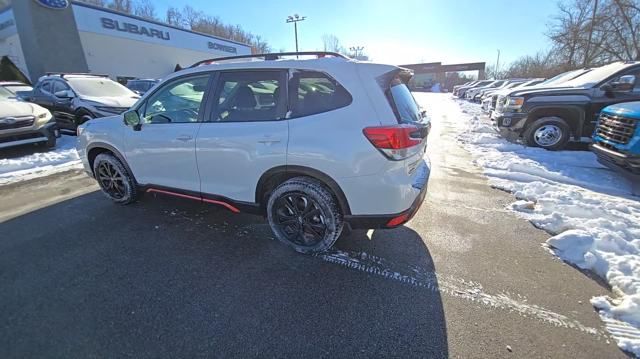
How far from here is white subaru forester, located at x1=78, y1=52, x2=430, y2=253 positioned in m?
2.50

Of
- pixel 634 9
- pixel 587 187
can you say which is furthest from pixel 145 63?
pixel 634 9

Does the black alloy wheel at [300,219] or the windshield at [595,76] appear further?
the windshield at [595,76]

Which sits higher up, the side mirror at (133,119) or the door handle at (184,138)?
the side mirror at (133,119)

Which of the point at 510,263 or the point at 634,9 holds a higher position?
the point at 634,9

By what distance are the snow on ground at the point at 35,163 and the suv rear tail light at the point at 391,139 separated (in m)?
6.53

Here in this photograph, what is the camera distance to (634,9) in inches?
891

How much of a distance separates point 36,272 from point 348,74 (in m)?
3.43

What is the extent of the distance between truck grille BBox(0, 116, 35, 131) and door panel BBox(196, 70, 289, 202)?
20.0 feet

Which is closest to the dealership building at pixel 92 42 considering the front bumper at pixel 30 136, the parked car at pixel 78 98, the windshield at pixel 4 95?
the parked car at pixel 78 98

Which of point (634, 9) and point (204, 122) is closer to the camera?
point (204, 122)

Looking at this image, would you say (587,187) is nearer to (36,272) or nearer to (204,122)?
(204,122)

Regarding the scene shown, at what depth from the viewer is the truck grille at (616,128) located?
14.4 ft

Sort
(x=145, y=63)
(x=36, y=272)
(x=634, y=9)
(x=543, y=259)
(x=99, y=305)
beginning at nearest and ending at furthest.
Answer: (x=99, y=305), (x=36, y=272), (x=543, y=259), (x=634, y=9), (x=145, y=63)

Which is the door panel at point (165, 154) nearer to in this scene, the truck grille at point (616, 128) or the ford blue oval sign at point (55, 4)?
the truck grille at point (616, 128)
